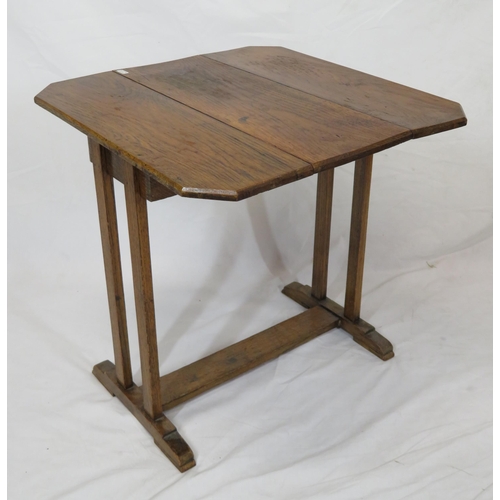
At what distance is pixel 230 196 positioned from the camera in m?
1.53

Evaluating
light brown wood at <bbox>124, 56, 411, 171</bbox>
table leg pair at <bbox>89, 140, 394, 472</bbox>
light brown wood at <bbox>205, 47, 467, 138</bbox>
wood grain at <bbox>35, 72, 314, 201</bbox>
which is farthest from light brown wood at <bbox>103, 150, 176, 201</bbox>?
light brown wood at <bbox>205, 47, 467, 138</bbox>

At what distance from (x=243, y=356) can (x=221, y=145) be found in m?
0.92

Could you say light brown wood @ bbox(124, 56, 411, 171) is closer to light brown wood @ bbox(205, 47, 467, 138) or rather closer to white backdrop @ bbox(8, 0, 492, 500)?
light brown wood @ bbox(205, 47, 467, 138)

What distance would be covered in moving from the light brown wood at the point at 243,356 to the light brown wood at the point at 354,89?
2.84 ft

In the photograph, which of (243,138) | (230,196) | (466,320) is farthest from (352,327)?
(230,196)

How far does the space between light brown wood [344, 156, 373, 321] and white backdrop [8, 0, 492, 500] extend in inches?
5.6

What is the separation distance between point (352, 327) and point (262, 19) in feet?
4.39

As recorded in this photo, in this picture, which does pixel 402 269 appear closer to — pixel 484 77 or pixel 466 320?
pixel 466 320

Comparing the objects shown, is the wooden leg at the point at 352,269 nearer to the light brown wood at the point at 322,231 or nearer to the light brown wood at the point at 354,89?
the light brown wood at the point at 322,231

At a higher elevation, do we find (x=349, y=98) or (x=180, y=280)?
(x=349, y=98)

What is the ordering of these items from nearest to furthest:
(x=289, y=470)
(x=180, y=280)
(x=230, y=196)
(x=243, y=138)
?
(x=230, y=196) → (x=243, y=138) → (x=289, y=470) → (x=180, y=280)

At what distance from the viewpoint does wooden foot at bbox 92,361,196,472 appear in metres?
2.10

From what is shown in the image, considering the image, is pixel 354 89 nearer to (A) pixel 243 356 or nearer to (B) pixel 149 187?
(B) pixel 149 187

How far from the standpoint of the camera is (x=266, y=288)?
298cm
